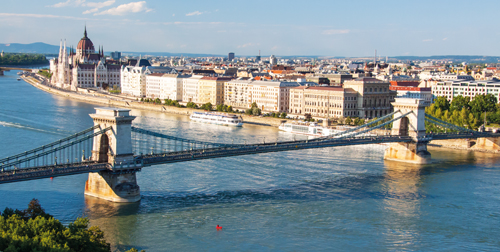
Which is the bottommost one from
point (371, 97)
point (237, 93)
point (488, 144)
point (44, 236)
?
point (488, 144)

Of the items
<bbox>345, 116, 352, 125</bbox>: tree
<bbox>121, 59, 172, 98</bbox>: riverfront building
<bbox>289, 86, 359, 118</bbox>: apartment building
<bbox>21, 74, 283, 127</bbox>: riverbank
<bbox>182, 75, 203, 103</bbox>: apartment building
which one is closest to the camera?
<bbox>345, 116, 352, 125</bbox>: tree

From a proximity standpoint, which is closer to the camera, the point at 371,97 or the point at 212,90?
the point at 371,97

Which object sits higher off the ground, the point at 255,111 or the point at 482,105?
the point at 482,105

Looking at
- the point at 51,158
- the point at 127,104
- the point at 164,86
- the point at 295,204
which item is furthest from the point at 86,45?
the point at 295,204

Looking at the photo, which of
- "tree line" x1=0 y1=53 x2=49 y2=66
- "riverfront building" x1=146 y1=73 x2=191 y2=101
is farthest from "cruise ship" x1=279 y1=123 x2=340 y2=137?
"tree line" x1=0 y1=53 x2=49 y2=66

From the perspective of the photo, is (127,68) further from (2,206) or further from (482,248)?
(482,248)

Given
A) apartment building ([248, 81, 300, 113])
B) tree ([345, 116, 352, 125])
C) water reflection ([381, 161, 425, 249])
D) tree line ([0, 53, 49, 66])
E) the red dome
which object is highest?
the red dome

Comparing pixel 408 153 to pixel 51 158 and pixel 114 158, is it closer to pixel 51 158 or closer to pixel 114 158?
pixel 114 158

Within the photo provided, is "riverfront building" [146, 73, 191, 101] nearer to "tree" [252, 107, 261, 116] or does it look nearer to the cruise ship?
"tree" [252, 107, 261, 116]
